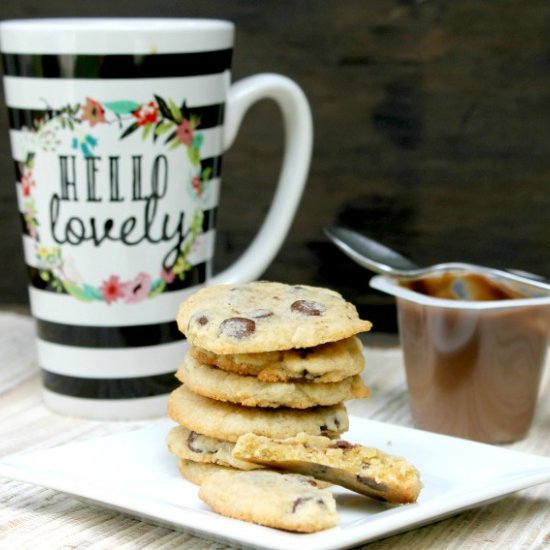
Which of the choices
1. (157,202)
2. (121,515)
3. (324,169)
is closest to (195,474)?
(121,515)

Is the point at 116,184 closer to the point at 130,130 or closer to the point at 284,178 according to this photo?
the point at 130,130

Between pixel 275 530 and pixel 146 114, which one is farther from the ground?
pixel 146 114

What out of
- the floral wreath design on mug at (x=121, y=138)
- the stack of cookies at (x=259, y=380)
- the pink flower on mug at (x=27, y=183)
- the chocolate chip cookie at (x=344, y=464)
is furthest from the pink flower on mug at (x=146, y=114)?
the chocolate chip cookie at (x=344, y=464)

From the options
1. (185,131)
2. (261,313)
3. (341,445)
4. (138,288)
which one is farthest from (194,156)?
(341,445)

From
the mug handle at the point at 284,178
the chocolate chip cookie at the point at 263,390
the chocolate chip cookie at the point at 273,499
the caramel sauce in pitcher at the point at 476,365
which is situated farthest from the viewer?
the mug handle at the point at 284,178

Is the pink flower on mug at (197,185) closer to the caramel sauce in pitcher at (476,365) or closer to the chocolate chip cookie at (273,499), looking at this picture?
the caramel sauce in pitcher at (476,365)

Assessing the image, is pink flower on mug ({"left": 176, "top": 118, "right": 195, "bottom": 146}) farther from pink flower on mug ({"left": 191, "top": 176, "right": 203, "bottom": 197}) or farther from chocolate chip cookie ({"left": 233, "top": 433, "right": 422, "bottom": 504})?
chocolate chip cookie ({"left": 233, "top": 433, "right": 422, "bottom": 504})

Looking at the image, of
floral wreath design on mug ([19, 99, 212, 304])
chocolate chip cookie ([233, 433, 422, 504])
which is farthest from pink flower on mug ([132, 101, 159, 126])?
chocolate chip cookie ([233, 433, 422, 504])
